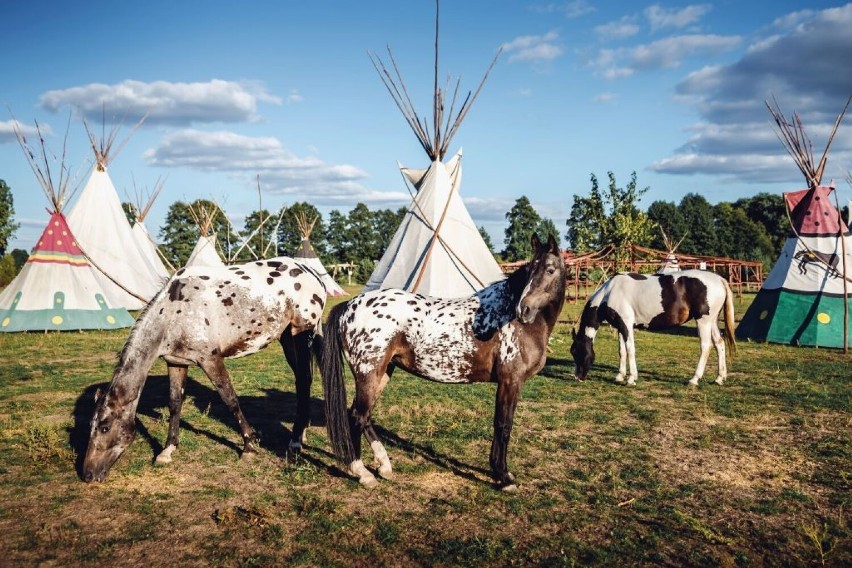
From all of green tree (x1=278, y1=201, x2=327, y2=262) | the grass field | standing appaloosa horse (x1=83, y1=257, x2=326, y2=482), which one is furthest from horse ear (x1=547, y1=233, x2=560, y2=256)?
green tree (x1=278, y1=201, x2=327, y2=262)

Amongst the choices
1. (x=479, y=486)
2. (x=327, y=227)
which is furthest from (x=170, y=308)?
(x=327, y=227)

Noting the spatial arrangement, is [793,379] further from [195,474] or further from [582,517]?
[195,474]

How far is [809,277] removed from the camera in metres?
15.3

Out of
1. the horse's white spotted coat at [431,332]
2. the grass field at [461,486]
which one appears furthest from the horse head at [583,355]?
the horse's white spotted coat at [431,332]

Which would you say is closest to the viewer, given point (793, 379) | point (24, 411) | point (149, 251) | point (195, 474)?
point (195, 474)

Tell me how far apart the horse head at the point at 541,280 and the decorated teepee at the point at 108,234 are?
69.9 feet

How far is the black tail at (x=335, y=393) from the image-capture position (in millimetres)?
5582

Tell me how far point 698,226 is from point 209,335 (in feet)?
247

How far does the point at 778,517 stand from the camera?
15.8 feet

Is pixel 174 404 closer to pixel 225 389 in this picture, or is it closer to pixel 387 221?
pixel 225 389

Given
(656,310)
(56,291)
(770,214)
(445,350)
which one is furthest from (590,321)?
(770,214)

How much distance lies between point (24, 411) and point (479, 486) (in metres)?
7.45

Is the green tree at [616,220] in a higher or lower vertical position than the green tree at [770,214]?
lower

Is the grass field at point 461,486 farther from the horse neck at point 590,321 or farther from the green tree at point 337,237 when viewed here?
the green tree at point 337,237
